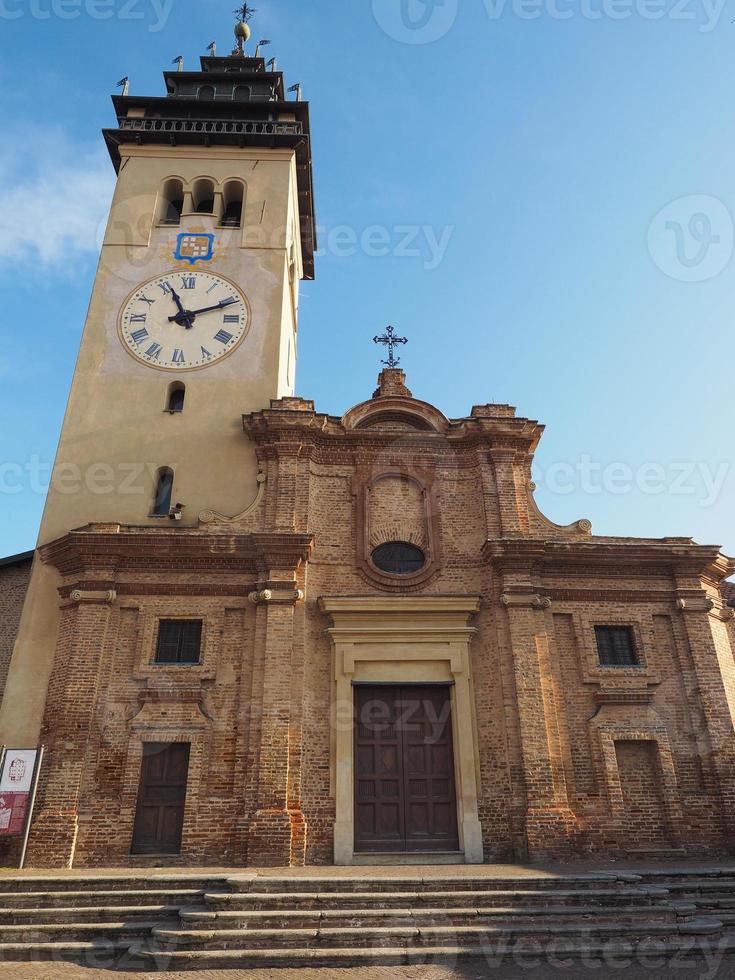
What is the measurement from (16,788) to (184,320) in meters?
11.7

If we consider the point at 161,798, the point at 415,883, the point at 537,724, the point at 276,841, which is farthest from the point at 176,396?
the point at 415,883

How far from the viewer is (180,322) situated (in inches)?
747

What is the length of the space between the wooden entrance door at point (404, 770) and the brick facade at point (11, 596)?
843 cm

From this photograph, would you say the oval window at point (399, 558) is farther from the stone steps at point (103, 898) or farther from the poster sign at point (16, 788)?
the poster sign at point (16, 788)

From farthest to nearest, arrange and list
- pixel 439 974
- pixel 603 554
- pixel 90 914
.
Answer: pixel 603 554
pixel 90 914
pixel 439 974

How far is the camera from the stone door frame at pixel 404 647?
1404 cm

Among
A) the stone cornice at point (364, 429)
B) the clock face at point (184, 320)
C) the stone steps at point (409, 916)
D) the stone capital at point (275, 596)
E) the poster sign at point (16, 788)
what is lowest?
the stone steps at point (409, 916)

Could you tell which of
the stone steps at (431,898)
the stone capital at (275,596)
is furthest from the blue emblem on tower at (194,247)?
the stone steps at (431,898)

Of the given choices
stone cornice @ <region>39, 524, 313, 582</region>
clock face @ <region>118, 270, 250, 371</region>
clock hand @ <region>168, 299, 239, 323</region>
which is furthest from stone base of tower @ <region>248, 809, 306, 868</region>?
clock hand @ <region>168, 299, 239, 323</region>

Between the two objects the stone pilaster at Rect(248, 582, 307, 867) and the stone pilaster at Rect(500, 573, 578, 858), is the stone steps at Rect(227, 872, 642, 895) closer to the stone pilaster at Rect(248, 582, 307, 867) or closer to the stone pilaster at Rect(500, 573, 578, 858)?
the stone pilaster at Rect(248, 582, 307, 867)

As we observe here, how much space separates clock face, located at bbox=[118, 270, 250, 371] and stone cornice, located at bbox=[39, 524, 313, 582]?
18.0 ft

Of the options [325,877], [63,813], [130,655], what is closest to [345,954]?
[325,877]

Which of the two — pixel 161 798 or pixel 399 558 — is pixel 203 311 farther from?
pixel 161 798

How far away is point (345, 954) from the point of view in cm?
869
